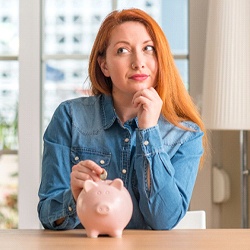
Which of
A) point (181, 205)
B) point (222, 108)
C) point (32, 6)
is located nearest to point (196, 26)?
point (222, 108)

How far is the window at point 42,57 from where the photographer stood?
145 inches

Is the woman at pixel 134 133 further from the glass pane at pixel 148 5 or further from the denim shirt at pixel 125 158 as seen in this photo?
the glass pane at pixel 148 5

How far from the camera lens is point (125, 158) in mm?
2027

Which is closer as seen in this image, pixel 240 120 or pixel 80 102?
pixel 80 102

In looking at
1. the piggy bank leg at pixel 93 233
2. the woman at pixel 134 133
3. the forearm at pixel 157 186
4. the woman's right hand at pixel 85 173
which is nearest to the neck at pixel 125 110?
the woman at pixel 134 133

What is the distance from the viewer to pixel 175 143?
6.61ft

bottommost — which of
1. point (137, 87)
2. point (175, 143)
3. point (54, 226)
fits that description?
point (54, 226)

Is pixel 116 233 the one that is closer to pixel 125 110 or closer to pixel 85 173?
pixel 85 173

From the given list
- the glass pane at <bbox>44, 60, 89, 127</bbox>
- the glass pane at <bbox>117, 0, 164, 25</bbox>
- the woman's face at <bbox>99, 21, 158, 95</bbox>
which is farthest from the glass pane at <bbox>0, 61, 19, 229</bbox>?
the woman's face at <bbox>99, 21, 158, 95</bbox>

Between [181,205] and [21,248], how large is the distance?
476 mm

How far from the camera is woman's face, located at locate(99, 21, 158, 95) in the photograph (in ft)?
6.46

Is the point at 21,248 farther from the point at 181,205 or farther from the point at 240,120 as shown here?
the point at 240,120

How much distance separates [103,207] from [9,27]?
2.26m

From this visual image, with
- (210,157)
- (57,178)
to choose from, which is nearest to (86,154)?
(57,178)
